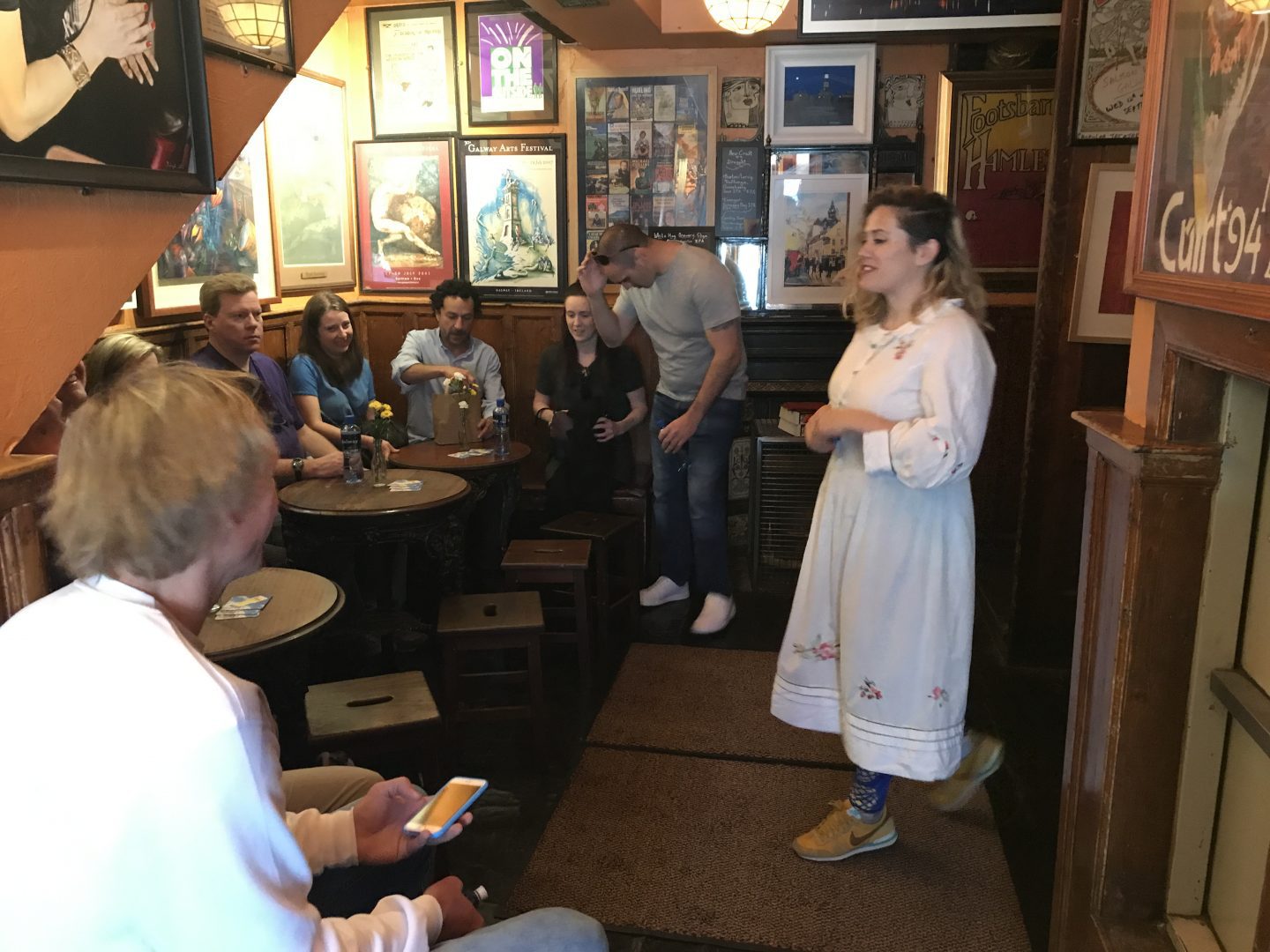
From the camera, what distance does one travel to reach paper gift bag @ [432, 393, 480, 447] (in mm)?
4230

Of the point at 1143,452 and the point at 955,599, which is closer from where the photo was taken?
the point at 1143,452

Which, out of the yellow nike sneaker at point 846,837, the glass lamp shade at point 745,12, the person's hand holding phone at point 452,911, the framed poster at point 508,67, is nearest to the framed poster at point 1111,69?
the glass lamp shade at point 745,12

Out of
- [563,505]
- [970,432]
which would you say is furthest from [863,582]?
[563,505]

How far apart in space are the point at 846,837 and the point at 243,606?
1.64m

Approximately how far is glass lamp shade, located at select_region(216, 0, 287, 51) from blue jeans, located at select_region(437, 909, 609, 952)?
159cm

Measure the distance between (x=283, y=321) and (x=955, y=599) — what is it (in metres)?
3.82

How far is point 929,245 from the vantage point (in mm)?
2180

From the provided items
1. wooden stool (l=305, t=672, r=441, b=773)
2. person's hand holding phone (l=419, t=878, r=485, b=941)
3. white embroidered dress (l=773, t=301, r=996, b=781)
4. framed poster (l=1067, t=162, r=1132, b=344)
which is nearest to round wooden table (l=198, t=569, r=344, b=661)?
wooden stool (l=305, t=672, r=441, b=773)

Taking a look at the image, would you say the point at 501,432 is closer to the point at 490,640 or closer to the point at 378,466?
the point at 378,466

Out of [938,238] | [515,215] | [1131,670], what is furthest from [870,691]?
[515,215]

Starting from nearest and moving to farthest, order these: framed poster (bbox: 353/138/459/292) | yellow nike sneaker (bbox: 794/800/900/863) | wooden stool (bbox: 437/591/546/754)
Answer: yellow nike sneaker (bbox: 794/800/900/863) → wooden stool (bbox: 437/591/546/754) → framed poster (bbox: 353/138/459/292)

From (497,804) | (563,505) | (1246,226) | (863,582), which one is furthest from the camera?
(563,505)

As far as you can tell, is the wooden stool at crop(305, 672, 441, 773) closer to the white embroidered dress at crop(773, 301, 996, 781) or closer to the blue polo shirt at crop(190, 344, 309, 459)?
the white embroidered dress at crop(773, 301, 996, 781)

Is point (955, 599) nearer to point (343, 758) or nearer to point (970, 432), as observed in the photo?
point (970, 432)
